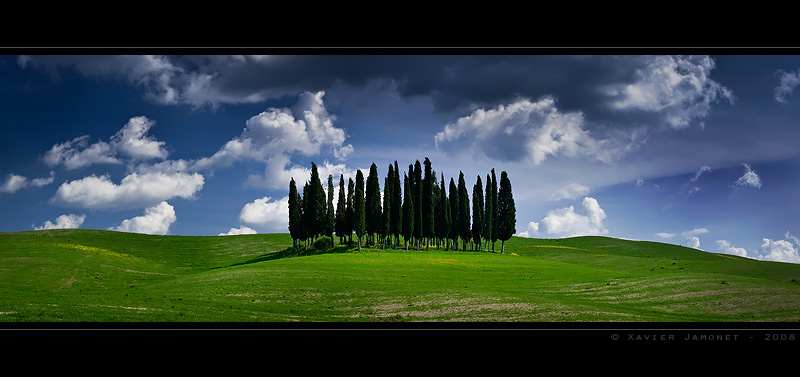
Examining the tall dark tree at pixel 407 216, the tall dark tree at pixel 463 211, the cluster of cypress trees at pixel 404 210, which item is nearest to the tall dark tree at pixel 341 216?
the cluster of cypress trees at pixel 404 210

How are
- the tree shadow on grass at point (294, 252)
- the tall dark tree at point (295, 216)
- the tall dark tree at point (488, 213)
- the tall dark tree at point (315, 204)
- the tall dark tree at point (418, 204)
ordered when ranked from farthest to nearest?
the tall dark tree at point (488, 213), the tall dark tree at point (295, 216), the tall dark tree at point (315, 204), the tall dark tree at point (418, 204), the tree shadow on grass at point (294, 252)

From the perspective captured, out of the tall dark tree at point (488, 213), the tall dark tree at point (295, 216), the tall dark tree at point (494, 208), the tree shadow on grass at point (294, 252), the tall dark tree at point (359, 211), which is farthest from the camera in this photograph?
the tall dark tree at point (488, 213)

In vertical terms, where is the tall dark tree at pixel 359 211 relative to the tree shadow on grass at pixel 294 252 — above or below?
above

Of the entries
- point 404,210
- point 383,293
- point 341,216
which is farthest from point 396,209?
point 383,293

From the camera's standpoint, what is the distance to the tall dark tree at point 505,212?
59719 mm

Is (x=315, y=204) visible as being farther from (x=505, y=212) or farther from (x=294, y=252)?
(x=505, y=212)

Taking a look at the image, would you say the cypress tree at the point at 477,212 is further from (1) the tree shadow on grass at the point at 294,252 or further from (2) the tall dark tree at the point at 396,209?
(1) the tree shadow on grass at the point at 294,252

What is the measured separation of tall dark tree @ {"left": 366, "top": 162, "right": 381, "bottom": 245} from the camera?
54.5m

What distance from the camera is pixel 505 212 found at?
60.2 metres

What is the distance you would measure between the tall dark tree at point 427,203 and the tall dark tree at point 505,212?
9.91 meters
